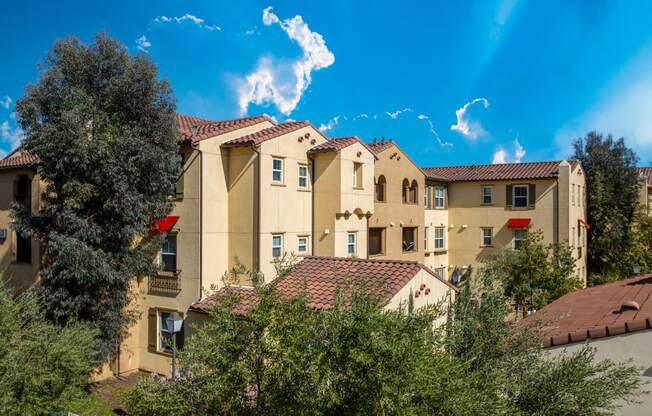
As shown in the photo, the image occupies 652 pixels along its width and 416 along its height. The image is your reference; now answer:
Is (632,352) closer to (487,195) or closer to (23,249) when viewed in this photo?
(23,249)

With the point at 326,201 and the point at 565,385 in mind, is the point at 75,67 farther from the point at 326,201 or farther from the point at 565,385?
the point at 565,385

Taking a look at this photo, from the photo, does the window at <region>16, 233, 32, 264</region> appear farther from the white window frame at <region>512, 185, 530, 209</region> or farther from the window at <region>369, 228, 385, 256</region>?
the white window frame at <region>512, 185, 530, 209</region>

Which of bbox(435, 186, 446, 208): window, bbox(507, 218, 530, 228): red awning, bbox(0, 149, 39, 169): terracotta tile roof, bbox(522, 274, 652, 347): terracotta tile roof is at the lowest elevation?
bbox(522, 274, 652, 347): terracotta tile roof

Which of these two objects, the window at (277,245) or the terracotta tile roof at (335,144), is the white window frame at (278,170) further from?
the window at (277,245)

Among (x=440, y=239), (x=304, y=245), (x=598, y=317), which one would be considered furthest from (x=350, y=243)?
(x=440, y=239)

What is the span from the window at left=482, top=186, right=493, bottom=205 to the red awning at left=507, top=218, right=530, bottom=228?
6.07 feet

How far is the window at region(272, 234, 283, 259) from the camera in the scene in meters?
18.8

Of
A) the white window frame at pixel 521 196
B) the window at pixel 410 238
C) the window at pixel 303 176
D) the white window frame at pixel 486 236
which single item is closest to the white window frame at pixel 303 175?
the window at pixel 303 176

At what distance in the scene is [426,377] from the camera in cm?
586

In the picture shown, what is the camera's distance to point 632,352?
8.16 m

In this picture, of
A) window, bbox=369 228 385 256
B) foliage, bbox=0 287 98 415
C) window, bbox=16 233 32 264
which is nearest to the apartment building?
window, bbox=369 228 385 256

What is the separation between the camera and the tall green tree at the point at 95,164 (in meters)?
14.6

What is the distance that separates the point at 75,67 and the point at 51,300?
7438mm

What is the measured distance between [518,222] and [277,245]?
62.6ft
